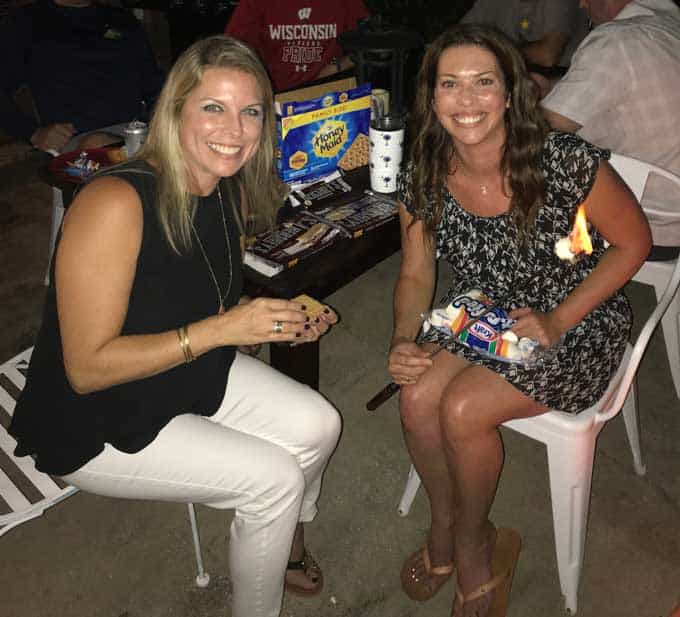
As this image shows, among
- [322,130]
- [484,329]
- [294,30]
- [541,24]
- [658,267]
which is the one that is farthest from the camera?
[541,24]

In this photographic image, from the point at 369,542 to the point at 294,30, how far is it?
8.65 feet

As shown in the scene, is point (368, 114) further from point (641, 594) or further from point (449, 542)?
point (641, 594)

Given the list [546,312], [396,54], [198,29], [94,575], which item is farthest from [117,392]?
[198,29]

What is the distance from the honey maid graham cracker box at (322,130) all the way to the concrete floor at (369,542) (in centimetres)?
109

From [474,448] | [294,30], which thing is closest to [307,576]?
[474,448]

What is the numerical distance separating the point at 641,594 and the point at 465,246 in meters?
1.17

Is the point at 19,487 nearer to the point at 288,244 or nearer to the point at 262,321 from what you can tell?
the point at 262,321

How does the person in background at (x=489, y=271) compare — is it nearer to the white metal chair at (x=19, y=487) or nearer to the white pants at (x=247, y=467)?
the white pants at (x=247, y=467)

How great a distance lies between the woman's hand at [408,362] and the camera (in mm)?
1835

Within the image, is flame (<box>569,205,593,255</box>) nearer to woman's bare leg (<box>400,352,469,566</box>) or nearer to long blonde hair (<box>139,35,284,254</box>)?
woman's bare leg (<box>400,352,469,566</box>)

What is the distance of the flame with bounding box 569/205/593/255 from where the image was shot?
5.82 feet

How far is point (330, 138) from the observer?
210cm

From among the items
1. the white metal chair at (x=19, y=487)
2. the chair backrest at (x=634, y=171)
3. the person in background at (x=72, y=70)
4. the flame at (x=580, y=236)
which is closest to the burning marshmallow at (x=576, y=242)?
the flame at (x=580, y=236)

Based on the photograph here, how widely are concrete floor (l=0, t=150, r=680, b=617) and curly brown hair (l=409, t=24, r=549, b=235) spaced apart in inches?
41.0
